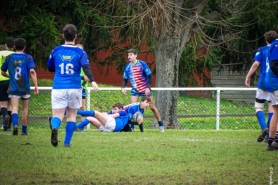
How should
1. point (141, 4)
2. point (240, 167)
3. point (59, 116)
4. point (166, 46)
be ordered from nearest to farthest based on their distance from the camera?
point (240, 167)
point (59, 116)
point (141, 4)
point (166, 46)

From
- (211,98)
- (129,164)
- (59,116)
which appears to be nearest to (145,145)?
(59,116)

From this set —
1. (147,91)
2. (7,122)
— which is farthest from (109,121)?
(7,122)

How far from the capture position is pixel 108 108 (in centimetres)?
2289

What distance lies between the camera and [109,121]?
16.2 meters

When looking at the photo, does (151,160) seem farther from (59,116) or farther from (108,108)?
(108,108)

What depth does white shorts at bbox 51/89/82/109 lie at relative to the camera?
11094 millimetres

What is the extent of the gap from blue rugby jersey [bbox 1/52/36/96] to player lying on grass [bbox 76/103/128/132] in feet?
7.07

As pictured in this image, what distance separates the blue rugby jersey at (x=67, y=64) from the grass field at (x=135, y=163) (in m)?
1.05

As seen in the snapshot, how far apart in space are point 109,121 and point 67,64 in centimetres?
527

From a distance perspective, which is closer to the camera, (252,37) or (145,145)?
(145,145)

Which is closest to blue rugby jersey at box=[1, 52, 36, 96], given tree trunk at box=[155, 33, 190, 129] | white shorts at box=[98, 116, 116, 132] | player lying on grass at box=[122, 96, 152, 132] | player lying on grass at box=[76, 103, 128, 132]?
player lying on grass at box=[76, 103, 128, 132]

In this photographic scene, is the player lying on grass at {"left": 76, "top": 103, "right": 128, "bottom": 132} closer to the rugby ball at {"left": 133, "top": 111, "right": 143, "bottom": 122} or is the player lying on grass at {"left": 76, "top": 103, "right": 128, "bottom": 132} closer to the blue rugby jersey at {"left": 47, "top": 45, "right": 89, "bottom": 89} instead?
the rugby ball at {"left": 133, "top": 111, "right": 143, "bottom": 122}

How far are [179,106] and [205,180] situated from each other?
49.1 ft

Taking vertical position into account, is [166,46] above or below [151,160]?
above
